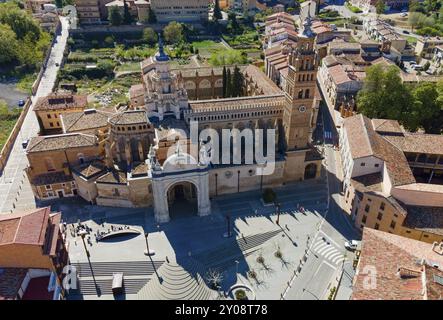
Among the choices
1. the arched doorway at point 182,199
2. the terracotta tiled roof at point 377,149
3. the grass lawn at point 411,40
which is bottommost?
the arched doorway at point 182,199

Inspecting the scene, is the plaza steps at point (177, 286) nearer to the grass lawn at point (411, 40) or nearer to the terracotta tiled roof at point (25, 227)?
the terracotta tiled roof at point (25, 227)

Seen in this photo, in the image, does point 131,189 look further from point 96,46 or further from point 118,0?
point 118,0

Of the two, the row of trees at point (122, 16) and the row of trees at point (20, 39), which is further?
the row of trees at point (122, 16)

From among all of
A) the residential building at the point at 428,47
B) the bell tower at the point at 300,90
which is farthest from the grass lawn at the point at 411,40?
the bell tower at the point at 300,90

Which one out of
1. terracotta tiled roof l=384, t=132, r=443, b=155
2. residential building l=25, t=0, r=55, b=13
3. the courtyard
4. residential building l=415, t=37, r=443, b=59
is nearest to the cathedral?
the courtyard

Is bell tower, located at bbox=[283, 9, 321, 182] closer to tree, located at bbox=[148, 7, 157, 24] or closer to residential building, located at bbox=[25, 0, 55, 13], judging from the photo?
tree, located at bbox=[148, 7, 157, 24]
